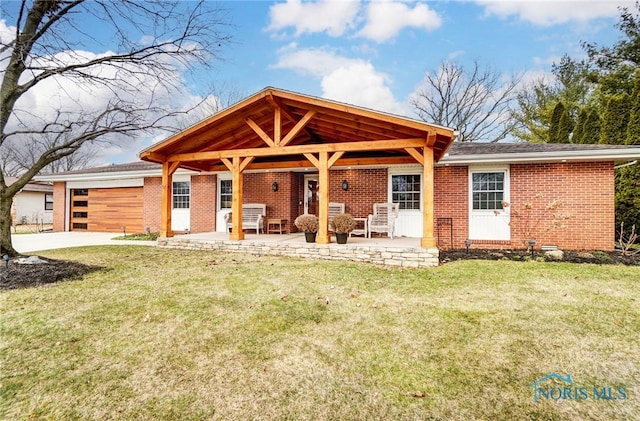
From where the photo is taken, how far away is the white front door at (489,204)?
340 inches

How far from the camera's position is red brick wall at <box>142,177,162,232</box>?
1201cm

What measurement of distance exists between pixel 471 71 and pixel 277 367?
2405cm

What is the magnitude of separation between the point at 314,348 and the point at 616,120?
13.5 metres

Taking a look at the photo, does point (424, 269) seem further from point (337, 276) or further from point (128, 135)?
point (128, 135)

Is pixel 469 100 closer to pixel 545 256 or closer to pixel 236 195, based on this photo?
pixel 545 256

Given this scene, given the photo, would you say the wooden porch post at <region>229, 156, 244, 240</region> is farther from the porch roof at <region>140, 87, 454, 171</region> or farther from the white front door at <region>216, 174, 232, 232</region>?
the white front door at <region>216, 174, 232, 232</region>

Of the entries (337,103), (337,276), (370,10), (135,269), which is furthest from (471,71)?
(135,269)

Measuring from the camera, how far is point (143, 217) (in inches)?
484

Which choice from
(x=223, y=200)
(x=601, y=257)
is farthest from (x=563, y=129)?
(x=223, y=200)

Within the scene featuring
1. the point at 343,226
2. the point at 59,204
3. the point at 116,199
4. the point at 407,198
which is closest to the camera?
the point at 343,226

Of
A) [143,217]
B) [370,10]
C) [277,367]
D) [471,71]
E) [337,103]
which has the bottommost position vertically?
[277,367]

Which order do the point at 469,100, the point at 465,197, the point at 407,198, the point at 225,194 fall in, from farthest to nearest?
1. the point at 469,100
2. the point at 225,194
3. the point at 407,198
4. the point at 465,197

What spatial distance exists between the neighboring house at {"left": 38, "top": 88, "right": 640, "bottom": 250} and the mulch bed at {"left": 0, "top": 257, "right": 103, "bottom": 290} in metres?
3.23

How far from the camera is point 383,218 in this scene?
881 cm
